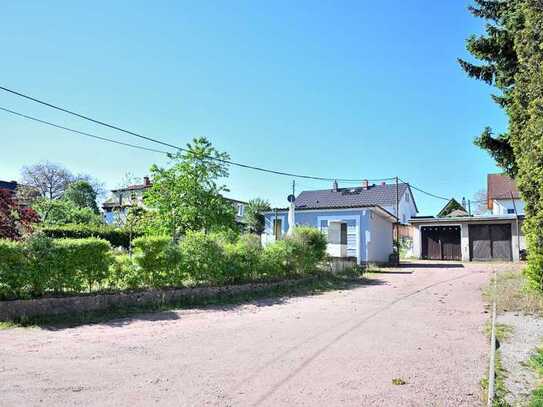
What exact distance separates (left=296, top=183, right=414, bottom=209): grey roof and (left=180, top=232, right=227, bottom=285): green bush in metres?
13.8

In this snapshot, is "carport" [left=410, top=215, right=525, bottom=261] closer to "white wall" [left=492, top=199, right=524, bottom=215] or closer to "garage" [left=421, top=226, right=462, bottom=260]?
"garage" [left=421, top=226, right=462, bottom=260]

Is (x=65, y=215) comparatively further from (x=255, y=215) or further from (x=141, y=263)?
(x=141, y=263)

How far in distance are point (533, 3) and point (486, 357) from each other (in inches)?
290

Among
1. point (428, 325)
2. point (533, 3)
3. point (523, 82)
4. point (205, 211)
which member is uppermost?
point (533, 3)

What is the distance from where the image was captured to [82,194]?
52.2m

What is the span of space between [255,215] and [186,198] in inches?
669

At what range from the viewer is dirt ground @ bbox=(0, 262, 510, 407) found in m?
4.29

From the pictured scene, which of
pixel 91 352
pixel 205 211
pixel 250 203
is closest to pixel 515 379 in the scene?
pixel 91 352

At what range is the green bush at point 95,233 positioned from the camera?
84.9 ft

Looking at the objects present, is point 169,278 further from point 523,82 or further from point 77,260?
point 523,82

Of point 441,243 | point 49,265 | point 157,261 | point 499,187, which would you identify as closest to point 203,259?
point 157,261

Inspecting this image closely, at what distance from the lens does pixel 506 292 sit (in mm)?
11992

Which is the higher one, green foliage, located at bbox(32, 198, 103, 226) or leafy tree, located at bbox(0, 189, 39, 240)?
green foliage, located at bbox(32, 198, 103, 226)

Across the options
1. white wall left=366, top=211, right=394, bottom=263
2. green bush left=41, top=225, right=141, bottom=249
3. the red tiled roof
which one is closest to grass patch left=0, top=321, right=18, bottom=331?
green bush left=41, top=225, right=141, bottom=249
